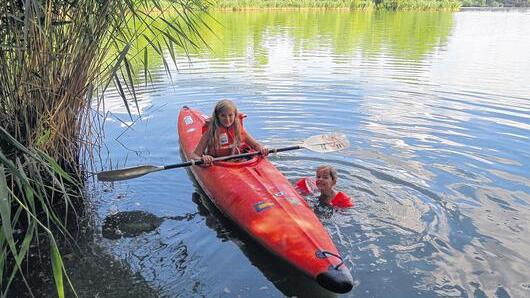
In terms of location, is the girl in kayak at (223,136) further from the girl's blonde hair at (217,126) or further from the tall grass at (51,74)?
the tall grass at (51,74)

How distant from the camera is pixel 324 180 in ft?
17.5

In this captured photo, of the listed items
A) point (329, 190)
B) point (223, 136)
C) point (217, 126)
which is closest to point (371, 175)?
point (329, 190)

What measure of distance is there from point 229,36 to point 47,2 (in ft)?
60.4

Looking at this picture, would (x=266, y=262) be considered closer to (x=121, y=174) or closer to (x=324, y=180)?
(x=324, y=180)

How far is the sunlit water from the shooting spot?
13.5ft

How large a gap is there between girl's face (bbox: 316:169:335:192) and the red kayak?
508mm

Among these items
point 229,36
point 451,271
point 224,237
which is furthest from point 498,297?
point 229,36

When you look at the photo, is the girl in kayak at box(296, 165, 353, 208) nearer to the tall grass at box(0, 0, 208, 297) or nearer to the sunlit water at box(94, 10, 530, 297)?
the sunlit water at box(94, 10, 530, 297)

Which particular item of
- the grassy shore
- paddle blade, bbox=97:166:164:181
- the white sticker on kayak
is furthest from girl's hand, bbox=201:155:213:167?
the grassy shore

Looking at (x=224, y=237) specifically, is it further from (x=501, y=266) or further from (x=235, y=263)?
(x=501, y=266)

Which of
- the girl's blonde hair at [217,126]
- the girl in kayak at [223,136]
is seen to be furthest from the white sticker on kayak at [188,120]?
the girl's blonde hair at [217,126]

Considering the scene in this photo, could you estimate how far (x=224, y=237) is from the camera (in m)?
4.82

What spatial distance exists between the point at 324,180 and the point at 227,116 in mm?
1334

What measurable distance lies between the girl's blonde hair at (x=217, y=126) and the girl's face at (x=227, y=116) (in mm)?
26
